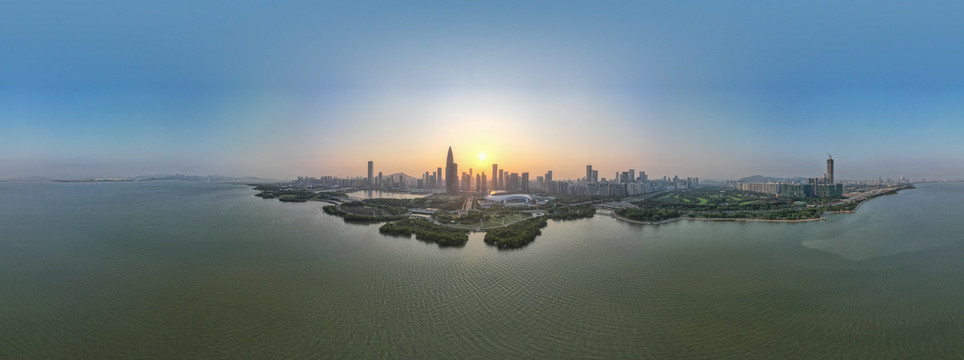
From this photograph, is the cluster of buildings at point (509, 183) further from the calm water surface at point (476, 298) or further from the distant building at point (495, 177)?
the calm water surface at point (476, 298)

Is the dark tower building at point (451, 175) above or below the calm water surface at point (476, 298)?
above

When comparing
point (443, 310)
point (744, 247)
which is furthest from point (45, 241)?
point (744, 247)

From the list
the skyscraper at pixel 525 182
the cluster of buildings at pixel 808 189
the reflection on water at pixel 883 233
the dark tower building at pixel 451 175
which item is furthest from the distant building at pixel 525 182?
the cluster of buildings at pixel 808 189

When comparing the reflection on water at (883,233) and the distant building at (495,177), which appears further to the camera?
the distant building at (495,177)

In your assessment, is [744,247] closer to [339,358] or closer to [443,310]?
[443,310]

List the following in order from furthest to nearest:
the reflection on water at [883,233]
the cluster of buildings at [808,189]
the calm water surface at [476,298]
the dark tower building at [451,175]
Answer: the dark tower building at [451,175]
the cluster of buildings at [808,189]
the reflection on water at [883,233]
the calm water surface at [476,298]

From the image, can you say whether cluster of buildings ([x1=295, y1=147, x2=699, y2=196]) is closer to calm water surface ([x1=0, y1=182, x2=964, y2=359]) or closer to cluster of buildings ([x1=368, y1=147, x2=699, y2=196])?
cluster of buildings ([x1=368, y1=147, x2=699, y2=196])

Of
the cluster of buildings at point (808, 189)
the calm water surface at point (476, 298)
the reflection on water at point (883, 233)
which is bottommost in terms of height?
the calm water surface at point (476, 298)
